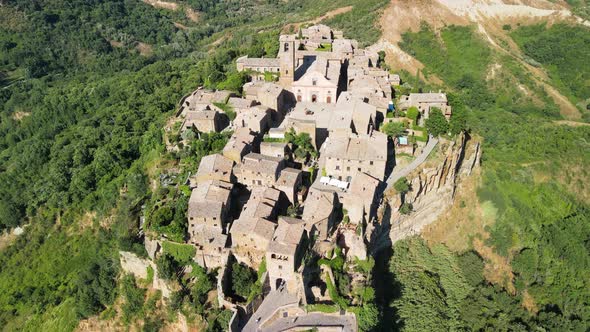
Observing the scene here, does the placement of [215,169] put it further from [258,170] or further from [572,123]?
[572,123]

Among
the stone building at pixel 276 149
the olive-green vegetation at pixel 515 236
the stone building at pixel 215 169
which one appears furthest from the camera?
the stone building at pixel 276 149

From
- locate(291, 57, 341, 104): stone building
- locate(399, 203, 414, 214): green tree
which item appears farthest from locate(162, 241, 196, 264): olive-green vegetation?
locate(291, 57, 341, 104): stone building

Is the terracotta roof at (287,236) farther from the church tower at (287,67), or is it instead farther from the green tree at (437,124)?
the church tower at (287,67)

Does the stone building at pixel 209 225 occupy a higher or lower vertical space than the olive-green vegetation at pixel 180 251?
higher

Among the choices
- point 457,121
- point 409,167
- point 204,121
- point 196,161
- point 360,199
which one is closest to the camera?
point 360,199

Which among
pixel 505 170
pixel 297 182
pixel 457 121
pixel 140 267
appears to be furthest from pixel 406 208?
pixel 140 267

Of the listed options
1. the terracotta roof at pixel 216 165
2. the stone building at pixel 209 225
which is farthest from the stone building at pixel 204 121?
the stone building at pixel 209 225

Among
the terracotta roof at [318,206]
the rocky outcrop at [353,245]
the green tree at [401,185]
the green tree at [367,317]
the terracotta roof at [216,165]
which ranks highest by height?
the terracotta roof at [318,206]
